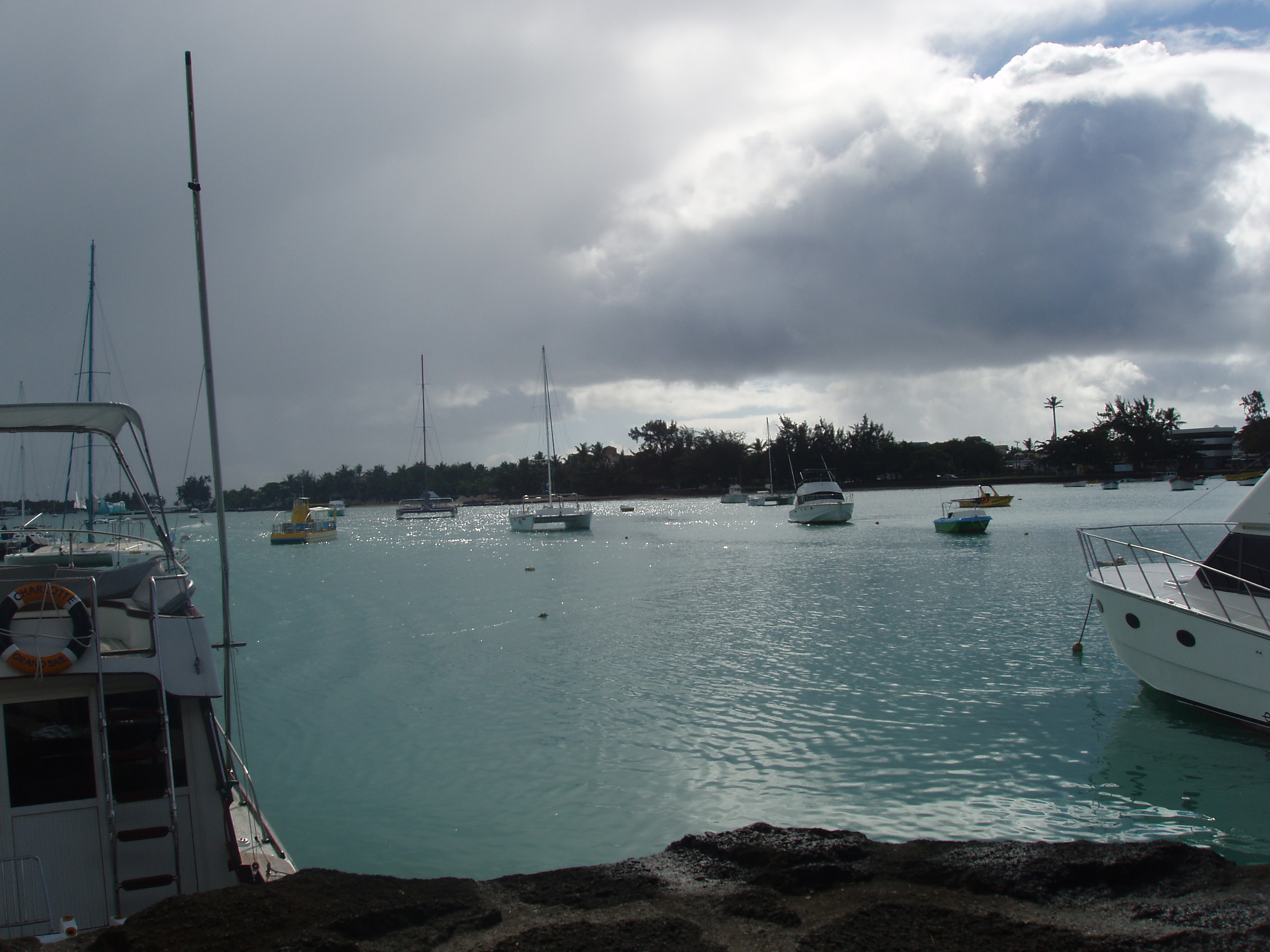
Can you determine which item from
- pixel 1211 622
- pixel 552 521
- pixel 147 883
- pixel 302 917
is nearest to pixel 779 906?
pixel 302 917

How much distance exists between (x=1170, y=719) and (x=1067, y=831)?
5.52 meters

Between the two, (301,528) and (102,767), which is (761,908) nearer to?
(102,767)

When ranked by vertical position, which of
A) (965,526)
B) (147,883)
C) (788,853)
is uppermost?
(147,883)

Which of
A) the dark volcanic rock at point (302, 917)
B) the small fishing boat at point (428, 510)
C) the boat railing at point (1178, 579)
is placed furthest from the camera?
the small fishing boat at point (428, 510)

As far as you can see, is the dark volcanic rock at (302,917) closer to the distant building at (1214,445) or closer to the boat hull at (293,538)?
the boat hull at (293,538)

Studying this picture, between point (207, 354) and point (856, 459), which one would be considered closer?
point (207, 354)

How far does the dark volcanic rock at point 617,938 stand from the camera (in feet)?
20.2

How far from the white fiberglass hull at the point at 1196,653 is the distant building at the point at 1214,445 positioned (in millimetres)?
178112

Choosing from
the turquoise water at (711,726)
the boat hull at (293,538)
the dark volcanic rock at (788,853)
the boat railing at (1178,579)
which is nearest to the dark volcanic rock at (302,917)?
the dark volcanic rock at (788,853)

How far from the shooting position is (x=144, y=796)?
7.48 metres

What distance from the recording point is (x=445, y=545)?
73.1 m

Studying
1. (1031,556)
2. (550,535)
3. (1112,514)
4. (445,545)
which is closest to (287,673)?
(1031,556)

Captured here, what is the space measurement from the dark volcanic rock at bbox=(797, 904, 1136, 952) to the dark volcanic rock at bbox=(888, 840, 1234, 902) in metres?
0.80

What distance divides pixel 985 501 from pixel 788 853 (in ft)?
238
